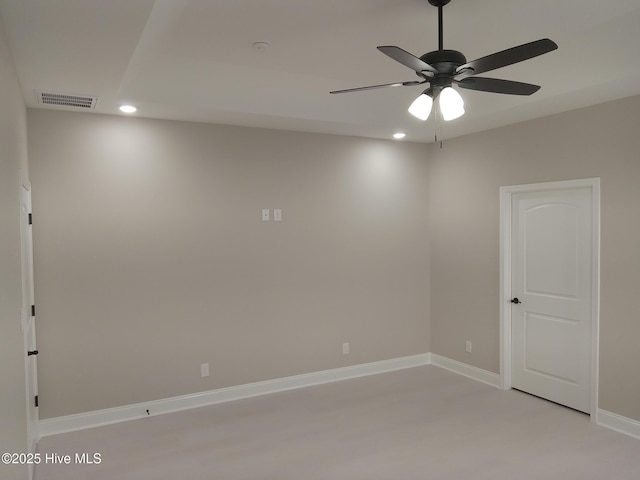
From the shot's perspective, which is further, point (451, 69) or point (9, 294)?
point (451, 69)

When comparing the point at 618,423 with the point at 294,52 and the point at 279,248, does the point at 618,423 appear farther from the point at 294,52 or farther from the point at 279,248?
the point at 294,52

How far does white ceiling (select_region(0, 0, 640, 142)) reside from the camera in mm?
2398

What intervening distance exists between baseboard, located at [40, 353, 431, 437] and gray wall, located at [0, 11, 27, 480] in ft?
4.29

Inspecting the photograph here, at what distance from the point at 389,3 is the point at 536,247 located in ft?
9.37

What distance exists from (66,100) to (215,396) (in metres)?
2.78

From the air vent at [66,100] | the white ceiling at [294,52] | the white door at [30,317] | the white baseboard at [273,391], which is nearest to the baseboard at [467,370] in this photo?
the white baseboard at [273,391]

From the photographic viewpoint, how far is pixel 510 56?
6.73ft

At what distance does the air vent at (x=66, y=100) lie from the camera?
10.9 ft

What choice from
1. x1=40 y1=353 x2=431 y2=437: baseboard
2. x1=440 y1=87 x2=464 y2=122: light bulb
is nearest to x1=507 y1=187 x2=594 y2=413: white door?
x1=40 y1=353 x2=431 y2=437: baseboard

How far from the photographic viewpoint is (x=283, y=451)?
339cm

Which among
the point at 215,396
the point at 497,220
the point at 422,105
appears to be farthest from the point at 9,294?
the point at 497,220

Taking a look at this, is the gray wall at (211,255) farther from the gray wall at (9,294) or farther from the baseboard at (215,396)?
the gray wall at (9,294)

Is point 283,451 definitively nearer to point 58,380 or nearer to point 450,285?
point 58,380

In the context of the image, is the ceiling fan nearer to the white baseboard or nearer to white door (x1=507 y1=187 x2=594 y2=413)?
white door (x1=507 y1=187 x2=594 y2=413)
